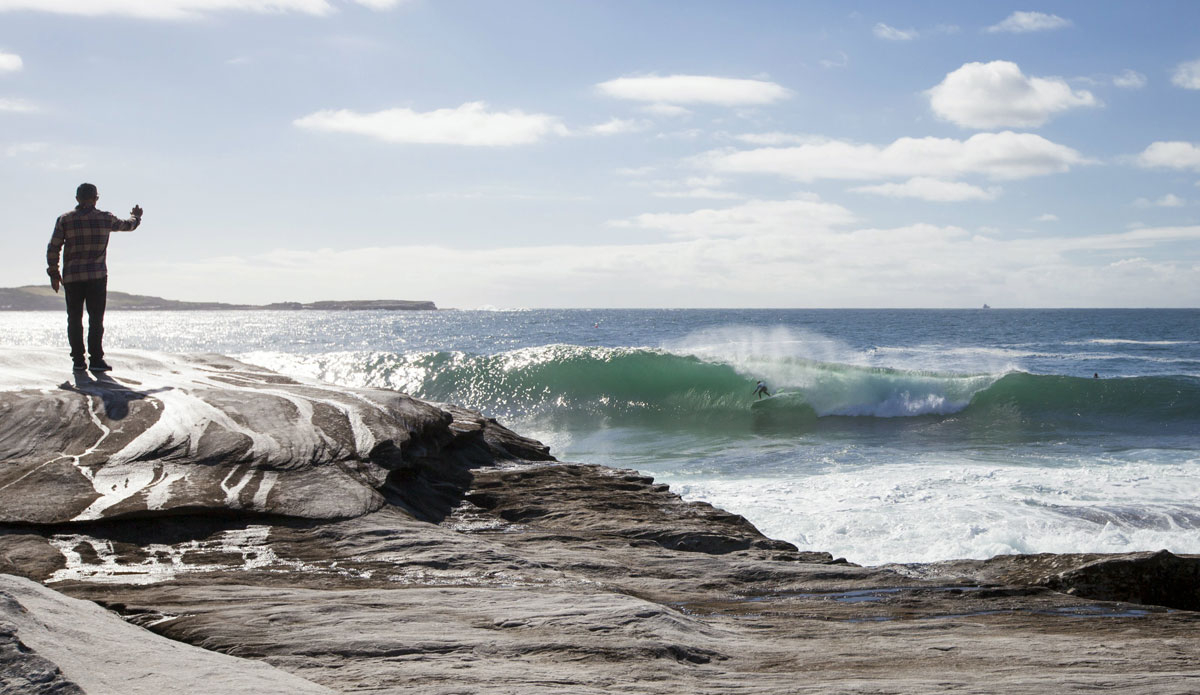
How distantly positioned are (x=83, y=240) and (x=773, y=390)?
14503 millimetres

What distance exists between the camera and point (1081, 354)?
3672 cm

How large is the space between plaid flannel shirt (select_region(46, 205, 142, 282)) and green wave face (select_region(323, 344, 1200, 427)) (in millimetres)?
11778

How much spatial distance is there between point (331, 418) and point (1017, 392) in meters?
16.5

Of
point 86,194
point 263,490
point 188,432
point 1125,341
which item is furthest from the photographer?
point 1125,341

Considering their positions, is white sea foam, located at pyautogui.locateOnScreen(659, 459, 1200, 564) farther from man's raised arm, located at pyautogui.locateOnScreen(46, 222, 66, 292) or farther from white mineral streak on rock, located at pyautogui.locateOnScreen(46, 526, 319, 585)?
man's raised arm, located at pyautogui.locateOnScreen(46, 222, 66, 292)

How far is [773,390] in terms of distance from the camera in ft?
61.9

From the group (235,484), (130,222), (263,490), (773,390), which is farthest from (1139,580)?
(773,390)

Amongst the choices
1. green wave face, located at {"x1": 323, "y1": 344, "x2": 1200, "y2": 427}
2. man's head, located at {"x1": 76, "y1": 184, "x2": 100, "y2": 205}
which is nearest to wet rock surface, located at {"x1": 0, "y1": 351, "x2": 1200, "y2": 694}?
man's head, located at {"x1": 76, "y1": 184, "x2": 100, "y2": 205}

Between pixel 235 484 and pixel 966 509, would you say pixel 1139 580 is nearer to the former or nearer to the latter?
pixel 966 509

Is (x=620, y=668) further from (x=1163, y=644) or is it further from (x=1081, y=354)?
(x=1081, y=354)

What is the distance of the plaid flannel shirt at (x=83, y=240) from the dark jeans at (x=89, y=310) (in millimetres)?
61

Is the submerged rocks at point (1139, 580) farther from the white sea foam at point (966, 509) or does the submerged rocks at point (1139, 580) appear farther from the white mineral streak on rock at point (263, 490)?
the white mineral streak on rock at point (263, 490)

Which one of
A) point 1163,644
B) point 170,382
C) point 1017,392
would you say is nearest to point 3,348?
point 170,382

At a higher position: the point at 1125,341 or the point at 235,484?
the point at 1125,341
